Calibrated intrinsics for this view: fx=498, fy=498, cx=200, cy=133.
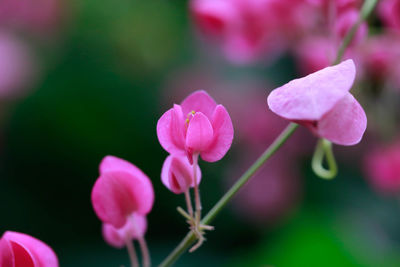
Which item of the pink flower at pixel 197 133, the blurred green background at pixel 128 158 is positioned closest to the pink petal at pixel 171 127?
the pink flower at pixel 197 133

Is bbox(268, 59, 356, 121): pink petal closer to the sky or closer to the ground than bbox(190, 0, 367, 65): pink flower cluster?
closer to the ground

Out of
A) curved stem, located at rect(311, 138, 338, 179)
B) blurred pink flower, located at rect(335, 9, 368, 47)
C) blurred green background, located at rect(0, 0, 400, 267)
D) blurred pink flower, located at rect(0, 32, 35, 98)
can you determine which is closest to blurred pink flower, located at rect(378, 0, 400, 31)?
blurred pink flower, located at rect(335, 9, 368, 47)

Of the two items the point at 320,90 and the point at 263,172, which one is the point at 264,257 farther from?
the point at 320,90

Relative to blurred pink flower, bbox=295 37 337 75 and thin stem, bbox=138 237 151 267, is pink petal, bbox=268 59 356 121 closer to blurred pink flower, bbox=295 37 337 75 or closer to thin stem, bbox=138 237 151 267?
thin stem, bbox=138 237 151 267

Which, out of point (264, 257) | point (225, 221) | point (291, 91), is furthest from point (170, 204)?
point (291, 91)

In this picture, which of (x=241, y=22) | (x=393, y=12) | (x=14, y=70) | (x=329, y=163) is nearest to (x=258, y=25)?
(x=241, y=22)

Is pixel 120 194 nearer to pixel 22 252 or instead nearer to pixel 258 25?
pixel 22 252

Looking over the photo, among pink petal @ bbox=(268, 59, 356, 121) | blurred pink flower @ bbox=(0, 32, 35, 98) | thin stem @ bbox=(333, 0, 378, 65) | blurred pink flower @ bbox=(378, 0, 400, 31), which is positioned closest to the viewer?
pink petal @ bbox=(268, 59, 356, 121)

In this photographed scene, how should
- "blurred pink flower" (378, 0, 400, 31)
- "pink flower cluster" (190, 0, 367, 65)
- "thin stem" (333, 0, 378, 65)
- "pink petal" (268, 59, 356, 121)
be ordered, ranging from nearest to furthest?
"pink petal" (268, 59, 356, 121)
"thin stem" (333, 0, 378, 65)
"blurred pink flower" (378, 0, 400, 31)
"pink flower cluster" (190, 0, 367, 65)
